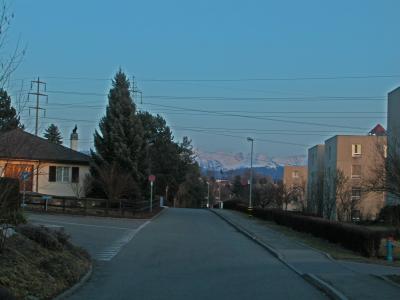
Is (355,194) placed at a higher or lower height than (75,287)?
higher

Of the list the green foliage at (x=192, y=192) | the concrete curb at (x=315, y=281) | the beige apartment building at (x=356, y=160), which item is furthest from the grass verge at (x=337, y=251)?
the green foliage at (x=192, y=192)

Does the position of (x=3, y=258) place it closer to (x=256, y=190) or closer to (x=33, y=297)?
(x=33, y=297)

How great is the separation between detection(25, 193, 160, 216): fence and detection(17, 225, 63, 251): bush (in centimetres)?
2675

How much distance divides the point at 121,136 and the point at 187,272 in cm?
3739

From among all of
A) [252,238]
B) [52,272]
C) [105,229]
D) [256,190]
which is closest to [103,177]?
[105,229]

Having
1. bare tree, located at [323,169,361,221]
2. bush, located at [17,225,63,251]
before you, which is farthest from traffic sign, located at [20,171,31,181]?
bare tree, located at [323,169,361,221]

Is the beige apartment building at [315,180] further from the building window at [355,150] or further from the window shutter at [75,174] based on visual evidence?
the window shutter at [75,174]

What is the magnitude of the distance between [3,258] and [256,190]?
304 feet

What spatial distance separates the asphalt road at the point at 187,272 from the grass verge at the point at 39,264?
0.47 m

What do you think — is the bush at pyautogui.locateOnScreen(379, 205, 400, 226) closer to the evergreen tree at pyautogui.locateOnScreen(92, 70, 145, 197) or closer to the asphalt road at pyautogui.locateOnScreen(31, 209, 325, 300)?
the evergreen tree at pyautogui.locateOnScreen(92, 70, 145, 197)

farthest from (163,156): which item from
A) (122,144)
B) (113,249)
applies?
(113,249)

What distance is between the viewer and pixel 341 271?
17.1 metres

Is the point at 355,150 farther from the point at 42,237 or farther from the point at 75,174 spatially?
the point at 42,237

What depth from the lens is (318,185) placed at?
215ft
